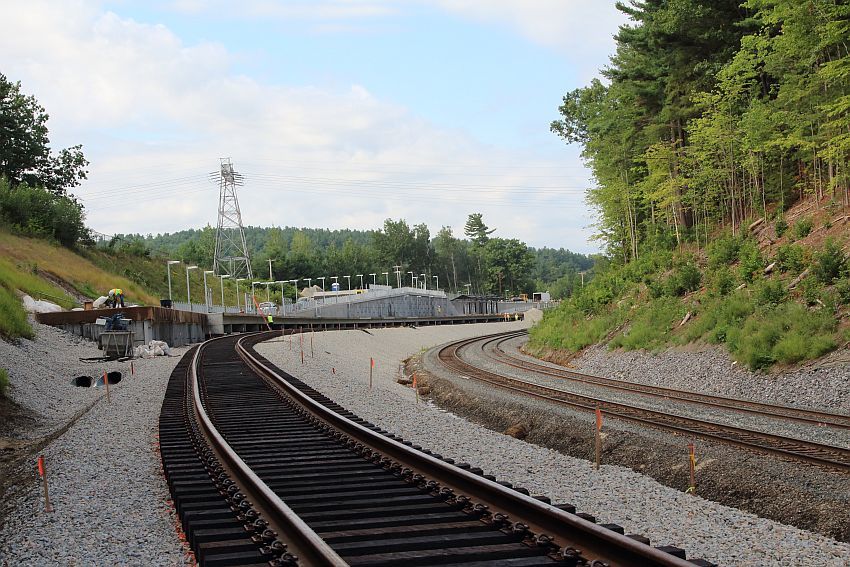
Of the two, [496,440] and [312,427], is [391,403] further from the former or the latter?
[312,427]

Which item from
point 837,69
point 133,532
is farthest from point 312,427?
point 837,69

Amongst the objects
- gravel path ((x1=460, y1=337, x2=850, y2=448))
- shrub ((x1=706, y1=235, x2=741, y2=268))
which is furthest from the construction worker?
shrub ((x1=706, y1=235, x2=741, y2=268))

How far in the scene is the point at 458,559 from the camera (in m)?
Answer: 5.65

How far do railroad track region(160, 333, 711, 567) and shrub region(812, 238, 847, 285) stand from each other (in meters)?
16.8

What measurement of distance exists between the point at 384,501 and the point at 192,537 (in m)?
1.74

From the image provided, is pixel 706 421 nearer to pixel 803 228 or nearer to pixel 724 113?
pixel 803 228

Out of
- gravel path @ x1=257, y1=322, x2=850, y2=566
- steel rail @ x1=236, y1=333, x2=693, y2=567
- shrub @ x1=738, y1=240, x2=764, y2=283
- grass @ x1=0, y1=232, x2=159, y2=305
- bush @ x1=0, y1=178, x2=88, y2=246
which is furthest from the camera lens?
bush @ x1=0, y1=178, x2=88, y2=246

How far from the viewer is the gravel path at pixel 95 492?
7.04 meters

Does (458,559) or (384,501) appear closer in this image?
(458,559)

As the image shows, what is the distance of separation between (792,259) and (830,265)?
250 centimetres

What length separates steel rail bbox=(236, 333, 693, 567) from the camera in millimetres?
5297

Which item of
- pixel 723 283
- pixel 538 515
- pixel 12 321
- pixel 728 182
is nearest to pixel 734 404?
pixel 723 283

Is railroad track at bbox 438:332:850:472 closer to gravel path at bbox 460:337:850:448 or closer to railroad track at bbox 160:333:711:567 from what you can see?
gravel path at bbox 460:337:850:448

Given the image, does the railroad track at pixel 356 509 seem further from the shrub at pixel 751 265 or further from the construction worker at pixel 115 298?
the construction worker at pixel 115 298
